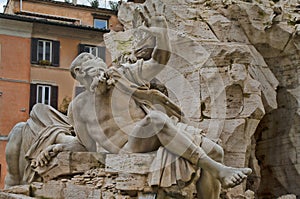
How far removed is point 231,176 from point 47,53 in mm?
20498

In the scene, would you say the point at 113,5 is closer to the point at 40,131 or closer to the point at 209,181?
the point at 40,131

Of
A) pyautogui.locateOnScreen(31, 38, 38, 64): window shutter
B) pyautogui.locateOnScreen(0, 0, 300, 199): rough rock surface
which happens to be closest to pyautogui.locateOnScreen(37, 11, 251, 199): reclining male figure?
pyautogui.locateOnScreen(0, 0, 300, 199): rough rock surface

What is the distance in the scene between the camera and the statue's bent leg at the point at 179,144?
584 centimetres

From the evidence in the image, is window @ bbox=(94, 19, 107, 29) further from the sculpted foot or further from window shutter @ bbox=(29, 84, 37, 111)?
the sculpted foot

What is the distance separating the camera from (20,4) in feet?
88.7

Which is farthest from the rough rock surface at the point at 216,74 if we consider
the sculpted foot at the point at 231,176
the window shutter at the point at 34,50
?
the window shutter at the point at 34,50

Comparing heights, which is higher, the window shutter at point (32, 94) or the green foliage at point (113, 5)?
the green foliage at point (113, 5)

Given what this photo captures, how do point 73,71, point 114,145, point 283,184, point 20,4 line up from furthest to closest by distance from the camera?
point 20,4
point 283,184
point 73,71
point 114,145

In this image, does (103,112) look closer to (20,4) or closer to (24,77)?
(24,77)

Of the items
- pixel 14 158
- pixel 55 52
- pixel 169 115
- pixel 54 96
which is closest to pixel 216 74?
pixel 169 115

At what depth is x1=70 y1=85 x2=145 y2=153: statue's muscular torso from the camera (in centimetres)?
Result: 654

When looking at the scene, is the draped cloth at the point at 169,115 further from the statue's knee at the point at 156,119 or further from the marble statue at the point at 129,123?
the statue's knee at the point at 156,119

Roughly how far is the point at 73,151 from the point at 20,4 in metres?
21.3

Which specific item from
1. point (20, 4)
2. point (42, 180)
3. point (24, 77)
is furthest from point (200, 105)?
point (20, 4)
